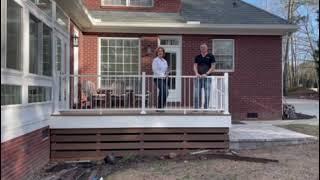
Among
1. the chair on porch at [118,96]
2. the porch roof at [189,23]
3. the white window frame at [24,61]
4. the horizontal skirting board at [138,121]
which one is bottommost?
the horizontal skirting board at [138,121]

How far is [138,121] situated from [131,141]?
1.54 feet

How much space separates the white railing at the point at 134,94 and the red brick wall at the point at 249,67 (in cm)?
132

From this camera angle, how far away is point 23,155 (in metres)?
8.50

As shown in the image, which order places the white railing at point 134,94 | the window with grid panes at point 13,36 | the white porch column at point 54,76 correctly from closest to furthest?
the window with grid panes at point 13,36 → the white porch column at point 54,76 → the white railing at point 134,94

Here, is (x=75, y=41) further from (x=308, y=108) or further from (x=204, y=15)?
(x=308, y=108)

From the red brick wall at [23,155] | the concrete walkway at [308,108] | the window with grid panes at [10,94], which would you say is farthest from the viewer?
the concrete walkway at [308,108]

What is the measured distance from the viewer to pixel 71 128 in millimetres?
11086

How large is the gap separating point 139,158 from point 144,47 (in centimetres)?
714

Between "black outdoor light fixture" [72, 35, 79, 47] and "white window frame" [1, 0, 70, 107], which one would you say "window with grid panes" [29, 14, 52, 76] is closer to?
"white window frame" [1, 0, 70, 107]

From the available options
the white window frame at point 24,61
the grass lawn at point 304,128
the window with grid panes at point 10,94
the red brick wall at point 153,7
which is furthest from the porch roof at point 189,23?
the window with grid panes at point 10,94

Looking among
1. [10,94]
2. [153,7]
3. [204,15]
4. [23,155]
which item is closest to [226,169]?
[23,155]

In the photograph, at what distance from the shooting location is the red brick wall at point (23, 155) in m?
7.47

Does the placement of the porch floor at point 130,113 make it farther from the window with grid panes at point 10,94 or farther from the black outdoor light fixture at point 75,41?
the black outdoor light fixture at point 75,41

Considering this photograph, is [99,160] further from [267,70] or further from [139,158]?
[267,70]
